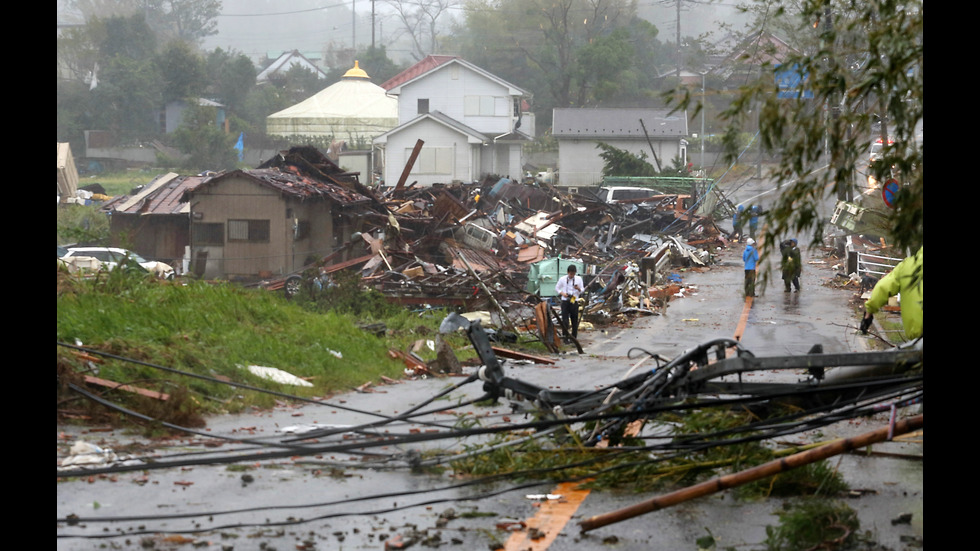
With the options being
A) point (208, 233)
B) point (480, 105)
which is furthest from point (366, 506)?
point (480, 105)

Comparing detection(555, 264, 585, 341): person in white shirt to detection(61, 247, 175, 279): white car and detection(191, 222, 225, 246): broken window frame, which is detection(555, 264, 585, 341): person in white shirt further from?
detection(191, 222, 225, 246): broken window frame

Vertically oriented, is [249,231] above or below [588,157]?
below

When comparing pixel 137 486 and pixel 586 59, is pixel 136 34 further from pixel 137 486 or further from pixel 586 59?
pixel 137 486

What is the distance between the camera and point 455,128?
52906 millimetres

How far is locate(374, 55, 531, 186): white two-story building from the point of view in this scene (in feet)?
175

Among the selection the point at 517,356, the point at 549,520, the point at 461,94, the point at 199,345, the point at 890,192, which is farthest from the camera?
the point at 461,94

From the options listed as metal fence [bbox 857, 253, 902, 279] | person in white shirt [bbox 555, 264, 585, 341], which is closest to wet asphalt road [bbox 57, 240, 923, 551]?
person in white shirt [bbox 555, 264, 585, 341]

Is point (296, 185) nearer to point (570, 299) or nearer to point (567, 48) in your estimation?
point (570, 299)

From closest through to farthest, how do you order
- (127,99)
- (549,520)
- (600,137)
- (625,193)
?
(549,520) < (625,193) < (600,137) < (127,99)

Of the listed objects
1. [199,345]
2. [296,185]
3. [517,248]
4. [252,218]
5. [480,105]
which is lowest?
[199,345]

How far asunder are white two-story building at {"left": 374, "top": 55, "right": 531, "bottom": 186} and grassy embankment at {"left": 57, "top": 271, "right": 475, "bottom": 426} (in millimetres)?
35160

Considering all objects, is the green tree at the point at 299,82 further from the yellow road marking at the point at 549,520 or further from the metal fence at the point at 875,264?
the yellow road marking at the point at 549,520

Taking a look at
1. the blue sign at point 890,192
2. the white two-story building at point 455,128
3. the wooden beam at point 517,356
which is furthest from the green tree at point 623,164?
the blue sign at point 890,192

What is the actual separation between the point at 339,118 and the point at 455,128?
63.2 ft
